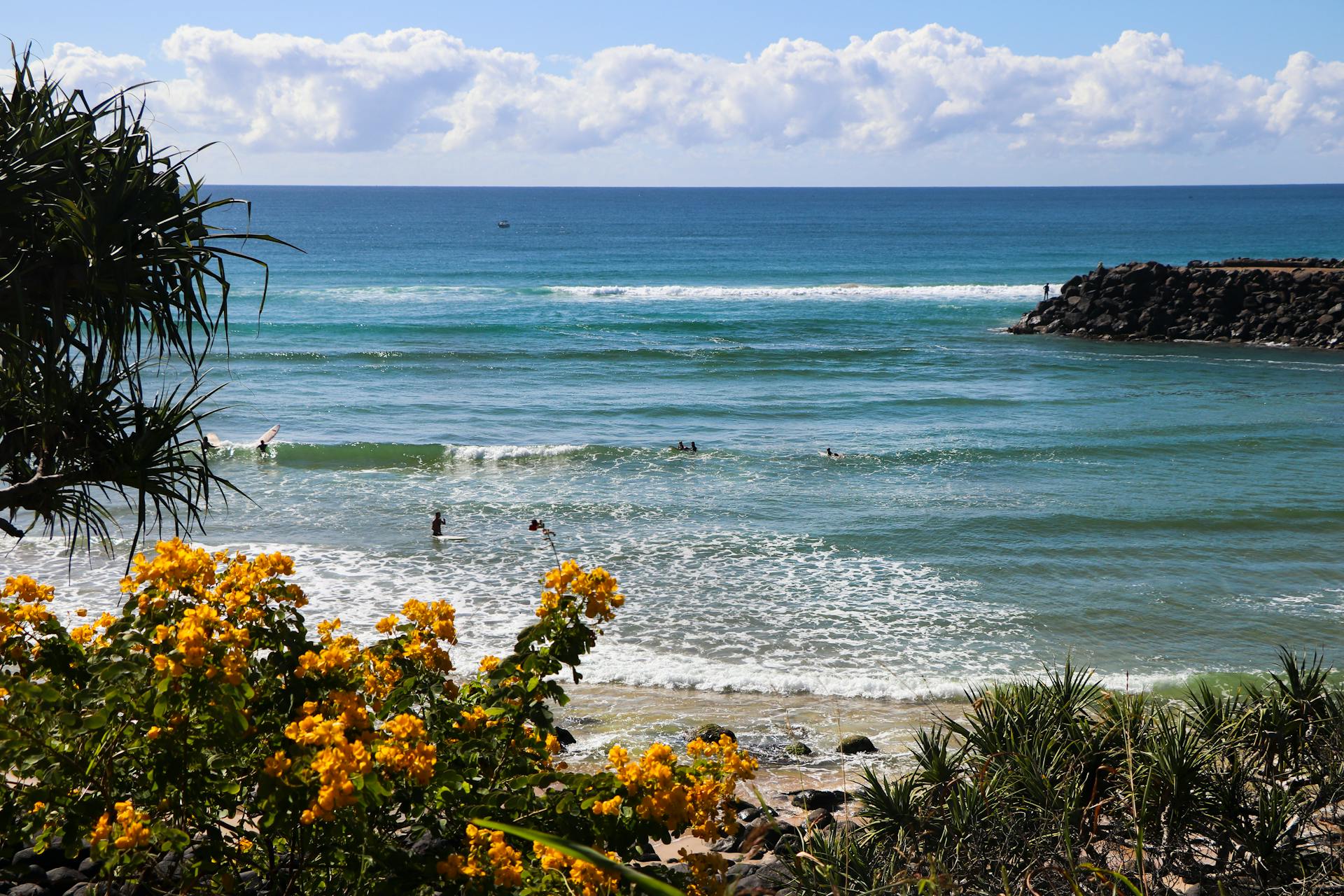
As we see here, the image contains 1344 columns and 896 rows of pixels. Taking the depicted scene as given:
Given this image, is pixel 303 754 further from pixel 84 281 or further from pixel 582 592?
pixel 84 281

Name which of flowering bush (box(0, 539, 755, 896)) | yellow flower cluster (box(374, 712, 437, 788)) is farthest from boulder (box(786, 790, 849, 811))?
yellow flower cluster (box(374, 712, 437, 788))

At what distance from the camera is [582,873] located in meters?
2.95

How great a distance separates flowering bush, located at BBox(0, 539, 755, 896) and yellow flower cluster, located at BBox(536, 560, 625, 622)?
0.03 feet

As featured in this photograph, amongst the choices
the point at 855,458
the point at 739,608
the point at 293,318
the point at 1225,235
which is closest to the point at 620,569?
the point at 739,608

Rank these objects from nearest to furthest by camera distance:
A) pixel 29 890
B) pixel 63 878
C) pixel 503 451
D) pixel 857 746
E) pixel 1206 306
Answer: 1. pixel 29 890
2. pixel 63 878
3. pixel 857 746
4. pixel 503 451
5. pixel 1206 306

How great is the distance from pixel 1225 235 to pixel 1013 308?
64214mm

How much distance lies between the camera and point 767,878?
5.09 meters

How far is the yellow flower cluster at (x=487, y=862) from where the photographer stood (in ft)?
9.77

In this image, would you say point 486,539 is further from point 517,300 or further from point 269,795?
point 517,300

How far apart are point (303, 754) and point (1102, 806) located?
3788 mm

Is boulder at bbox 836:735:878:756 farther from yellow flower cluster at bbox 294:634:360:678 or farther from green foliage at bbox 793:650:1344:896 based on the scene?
yellow flower cluster at bbox 294:634:360:678

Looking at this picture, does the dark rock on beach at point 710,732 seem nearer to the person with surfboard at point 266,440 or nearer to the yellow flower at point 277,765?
the yellow flower at point 277,765

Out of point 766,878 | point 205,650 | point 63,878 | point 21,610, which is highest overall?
point 205,650

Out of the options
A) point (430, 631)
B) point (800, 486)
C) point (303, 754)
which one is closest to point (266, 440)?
point (800, 486)
